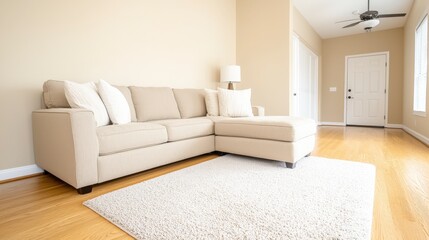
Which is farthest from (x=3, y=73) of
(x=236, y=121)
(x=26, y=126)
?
(x=236, y=121)

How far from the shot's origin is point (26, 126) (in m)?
2.08

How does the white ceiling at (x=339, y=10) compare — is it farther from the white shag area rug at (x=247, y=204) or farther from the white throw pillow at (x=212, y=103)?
the white shag area rug at (x=247, y=204)

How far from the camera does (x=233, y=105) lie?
3.05 meters

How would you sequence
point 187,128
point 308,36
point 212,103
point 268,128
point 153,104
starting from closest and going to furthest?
point 268,128, point 187,128, point 153,104, point 212,103, point 308,36

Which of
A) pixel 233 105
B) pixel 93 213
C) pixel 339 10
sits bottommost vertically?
pixel 93 213

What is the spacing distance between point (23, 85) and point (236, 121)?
2.00 meters

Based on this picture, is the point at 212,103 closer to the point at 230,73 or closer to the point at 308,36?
the point at 230,73

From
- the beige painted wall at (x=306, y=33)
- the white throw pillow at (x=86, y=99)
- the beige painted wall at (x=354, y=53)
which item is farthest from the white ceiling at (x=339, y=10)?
the white throw pillow at (x=86, y=99)

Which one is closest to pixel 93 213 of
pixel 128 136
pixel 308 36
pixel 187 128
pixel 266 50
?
pixel 128 136

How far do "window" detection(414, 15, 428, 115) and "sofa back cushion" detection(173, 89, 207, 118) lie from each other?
362 centimetres

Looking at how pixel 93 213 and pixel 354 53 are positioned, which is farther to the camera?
pixel 354 53

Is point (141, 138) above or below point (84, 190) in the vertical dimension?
above

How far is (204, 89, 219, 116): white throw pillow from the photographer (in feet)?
10.3

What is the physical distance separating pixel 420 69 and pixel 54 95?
18.4 ft
